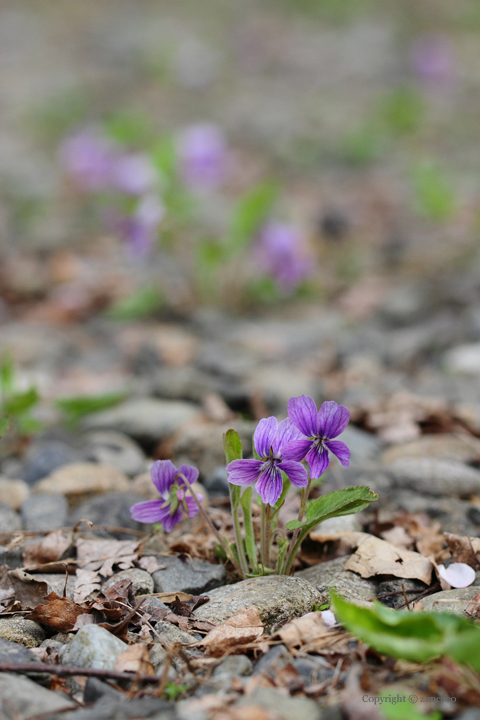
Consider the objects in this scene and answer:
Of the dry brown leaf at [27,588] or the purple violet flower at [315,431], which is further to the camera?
the dry brown leaf at [27,588]

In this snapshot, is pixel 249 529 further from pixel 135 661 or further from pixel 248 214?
pixel 248 214

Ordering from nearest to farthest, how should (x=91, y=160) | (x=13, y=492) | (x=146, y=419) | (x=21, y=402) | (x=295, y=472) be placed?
(x=295, y=472), (x=13, y=492), (x=21, y=402), (x=146, y=419), (x=91, y=160)

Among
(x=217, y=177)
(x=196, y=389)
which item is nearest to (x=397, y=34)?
(x=217, y=177)

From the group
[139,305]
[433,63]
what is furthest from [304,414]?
[433,63]

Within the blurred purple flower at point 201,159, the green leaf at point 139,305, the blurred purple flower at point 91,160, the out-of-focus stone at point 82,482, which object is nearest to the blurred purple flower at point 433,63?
the blurred purple flower at point 91,160

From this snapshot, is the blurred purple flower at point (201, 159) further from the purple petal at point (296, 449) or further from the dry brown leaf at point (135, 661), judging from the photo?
the dry brown leaf at point (135, 661)

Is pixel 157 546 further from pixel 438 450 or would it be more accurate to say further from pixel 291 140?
pixel 291 140

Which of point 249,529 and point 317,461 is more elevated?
point 317,461

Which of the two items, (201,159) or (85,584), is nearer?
(85,584)
